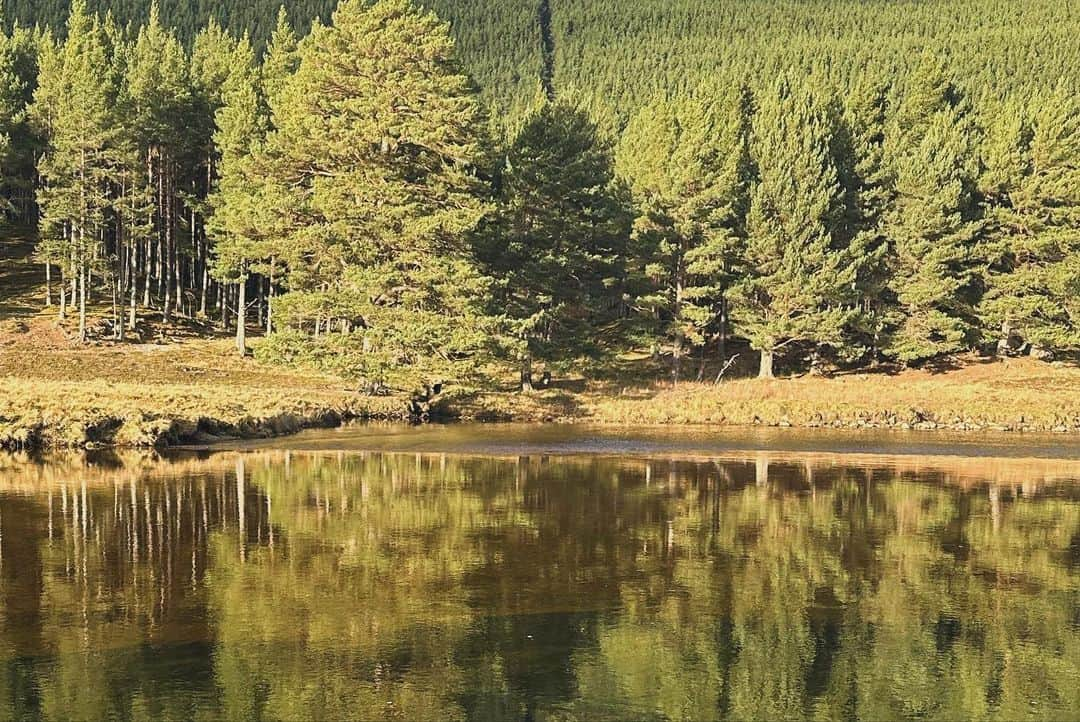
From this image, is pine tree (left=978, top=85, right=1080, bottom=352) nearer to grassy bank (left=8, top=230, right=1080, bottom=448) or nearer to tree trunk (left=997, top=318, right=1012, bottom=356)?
tree trunk (left=997, top=318, right=1012, bottom=356)

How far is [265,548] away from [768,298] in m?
44.8

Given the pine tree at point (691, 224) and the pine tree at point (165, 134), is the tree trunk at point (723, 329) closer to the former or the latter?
the pine tree at point (691, 224)

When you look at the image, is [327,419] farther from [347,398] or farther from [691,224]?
[691,224]

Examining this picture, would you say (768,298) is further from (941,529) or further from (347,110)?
(941,529)

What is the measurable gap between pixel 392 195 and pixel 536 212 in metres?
8.96

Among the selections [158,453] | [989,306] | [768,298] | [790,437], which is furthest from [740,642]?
[989,306]

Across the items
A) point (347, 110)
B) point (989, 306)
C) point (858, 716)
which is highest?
point (347, 110)

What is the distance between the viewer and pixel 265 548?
2055 centimetres

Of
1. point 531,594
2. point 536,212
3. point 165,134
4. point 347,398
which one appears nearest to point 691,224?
point 536,212

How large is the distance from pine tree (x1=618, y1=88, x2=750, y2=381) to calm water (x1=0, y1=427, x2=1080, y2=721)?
2762cm

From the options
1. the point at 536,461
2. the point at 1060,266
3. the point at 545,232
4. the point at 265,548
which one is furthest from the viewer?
the point at 1060,266

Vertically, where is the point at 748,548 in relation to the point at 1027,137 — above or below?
below

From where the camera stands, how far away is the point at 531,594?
57.0ft

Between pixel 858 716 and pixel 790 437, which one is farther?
pixel 790 437
